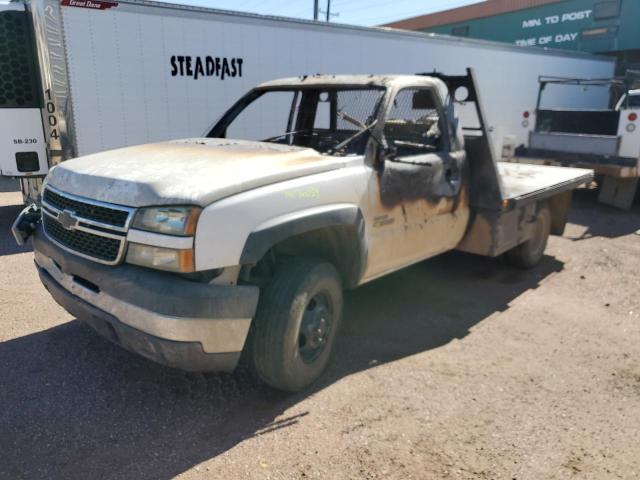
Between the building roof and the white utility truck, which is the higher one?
the building roof

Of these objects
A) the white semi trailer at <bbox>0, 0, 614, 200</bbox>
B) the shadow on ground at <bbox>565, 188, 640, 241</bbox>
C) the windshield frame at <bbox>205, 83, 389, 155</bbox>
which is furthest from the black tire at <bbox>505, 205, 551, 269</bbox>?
the white semi trailer at <bbox>0, 0, 614, 200</bbox>

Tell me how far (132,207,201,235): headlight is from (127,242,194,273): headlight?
0.31 ft

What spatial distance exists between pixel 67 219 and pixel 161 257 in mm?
769

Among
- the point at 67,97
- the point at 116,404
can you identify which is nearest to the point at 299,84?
the point at 116,404

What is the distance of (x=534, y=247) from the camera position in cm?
619

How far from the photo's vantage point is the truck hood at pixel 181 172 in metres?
2.74

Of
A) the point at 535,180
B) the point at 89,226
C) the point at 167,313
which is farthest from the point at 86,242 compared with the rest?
the point at 535,180

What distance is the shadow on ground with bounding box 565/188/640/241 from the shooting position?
26.3 feet

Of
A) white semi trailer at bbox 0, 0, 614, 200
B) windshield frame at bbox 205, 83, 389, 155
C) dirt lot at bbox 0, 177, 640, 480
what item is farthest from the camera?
white semi trailer at bbox 0, 0, 614, 200

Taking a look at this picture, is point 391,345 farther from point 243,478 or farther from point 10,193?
point 10,193

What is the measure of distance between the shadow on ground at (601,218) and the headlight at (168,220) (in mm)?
6583

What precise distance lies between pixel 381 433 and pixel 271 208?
1426 millimetres

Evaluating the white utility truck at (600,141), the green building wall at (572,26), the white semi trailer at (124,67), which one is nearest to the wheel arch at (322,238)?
the white semi trailer at (124,67)

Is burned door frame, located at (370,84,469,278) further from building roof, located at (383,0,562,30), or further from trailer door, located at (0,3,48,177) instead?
building roof, located at (383,0,562,30)
